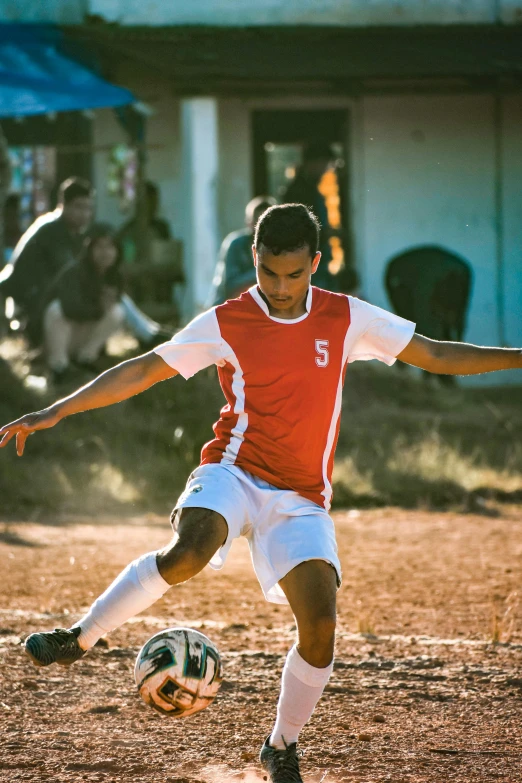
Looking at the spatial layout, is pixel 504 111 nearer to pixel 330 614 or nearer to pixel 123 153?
pixel 123 153

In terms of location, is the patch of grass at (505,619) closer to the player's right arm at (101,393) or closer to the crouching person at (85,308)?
the player's right arm at (101,393)

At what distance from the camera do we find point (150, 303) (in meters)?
15.0

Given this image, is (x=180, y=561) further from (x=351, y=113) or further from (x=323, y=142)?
(x=323, y=142)

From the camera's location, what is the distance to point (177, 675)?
408 centimetres

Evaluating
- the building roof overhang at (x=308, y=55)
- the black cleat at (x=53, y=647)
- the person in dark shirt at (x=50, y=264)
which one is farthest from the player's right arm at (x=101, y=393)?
the building roof overhang at (x=308, y=55)

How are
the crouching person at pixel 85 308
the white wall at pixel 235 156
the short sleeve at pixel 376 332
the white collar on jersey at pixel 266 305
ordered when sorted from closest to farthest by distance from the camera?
the white collar on jersey at pixel 266 305 → the short sleeve at pixel 376 332 → the crouching person at pixel 85 308 → the white wall at pixel 235 156

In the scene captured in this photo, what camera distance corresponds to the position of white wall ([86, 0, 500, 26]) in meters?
15.8

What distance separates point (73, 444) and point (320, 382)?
6.71 meters

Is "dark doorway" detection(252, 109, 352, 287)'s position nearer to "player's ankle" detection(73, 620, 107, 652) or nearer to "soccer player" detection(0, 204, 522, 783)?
"soccer player" detection(0, 204, 522, 783)

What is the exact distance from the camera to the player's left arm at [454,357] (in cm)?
450

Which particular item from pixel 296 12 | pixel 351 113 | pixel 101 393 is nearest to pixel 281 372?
pixel 101 393

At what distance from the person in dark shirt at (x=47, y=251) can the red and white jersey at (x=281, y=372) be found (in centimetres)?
770

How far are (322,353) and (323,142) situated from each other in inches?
535

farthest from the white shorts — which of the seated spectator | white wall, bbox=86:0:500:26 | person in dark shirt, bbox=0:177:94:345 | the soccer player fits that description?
white wall, bbox=86:0:500:26
